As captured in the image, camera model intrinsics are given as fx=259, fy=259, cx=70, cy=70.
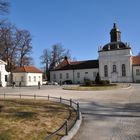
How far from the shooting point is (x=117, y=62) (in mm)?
72250

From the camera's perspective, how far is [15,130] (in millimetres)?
10617

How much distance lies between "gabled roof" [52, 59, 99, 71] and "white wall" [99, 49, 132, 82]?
3.38 meters

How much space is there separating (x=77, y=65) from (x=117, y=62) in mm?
13415

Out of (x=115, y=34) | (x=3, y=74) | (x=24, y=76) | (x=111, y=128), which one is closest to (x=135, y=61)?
(x=115, y=34)

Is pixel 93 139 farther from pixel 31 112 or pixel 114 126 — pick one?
pixel 31 112

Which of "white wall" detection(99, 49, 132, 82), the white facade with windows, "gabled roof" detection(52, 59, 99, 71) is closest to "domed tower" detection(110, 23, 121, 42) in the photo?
"white wall" detection(99, 49, 132, 82)

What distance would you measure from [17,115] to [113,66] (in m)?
61.0

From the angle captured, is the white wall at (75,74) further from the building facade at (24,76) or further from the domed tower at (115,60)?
the building facade at (24,76)

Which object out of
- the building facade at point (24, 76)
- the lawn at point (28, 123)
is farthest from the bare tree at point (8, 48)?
the lawn at point (28, 123)

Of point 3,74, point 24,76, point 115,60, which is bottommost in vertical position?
point 24,76

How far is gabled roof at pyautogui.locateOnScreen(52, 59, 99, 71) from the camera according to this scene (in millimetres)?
77062

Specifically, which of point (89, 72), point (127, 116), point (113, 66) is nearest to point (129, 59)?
point (113, 66)

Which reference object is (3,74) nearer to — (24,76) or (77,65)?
(24,76)

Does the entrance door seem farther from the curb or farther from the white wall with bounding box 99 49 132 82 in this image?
the curb
